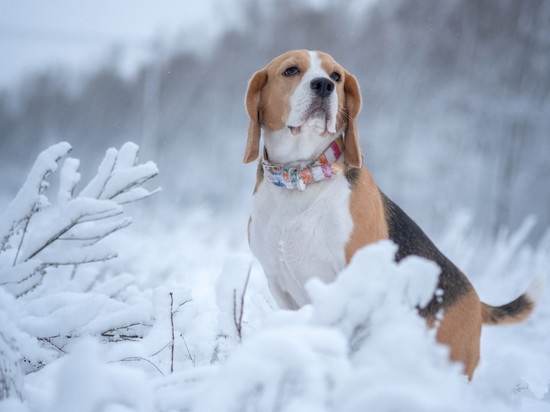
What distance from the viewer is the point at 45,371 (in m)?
1.03

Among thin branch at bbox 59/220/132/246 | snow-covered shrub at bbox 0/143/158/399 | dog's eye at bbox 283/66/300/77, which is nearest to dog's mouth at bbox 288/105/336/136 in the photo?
dog's eye at bbox 283/66/300/77

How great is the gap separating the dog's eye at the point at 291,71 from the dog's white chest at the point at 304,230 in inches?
19.4

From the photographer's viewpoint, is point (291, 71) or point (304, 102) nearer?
point (304, 102)

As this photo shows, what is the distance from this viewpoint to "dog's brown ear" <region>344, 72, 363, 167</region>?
1892mm

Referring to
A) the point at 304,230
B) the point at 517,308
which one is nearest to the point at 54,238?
the point at 304,230

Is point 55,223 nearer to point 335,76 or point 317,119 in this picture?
point 317,119

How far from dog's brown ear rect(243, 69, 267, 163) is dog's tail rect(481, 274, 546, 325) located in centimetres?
138

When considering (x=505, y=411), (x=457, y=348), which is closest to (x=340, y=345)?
(x=505, y=411)

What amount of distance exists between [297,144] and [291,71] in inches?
12.7

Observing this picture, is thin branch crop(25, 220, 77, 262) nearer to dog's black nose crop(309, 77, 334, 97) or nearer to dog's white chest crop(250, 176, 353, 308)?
dog's white chest crop(250, 176, 353, 308)

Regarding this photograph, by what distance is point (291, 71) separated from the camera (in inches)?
76.1

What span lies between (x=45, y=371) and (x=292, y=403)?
76 cm

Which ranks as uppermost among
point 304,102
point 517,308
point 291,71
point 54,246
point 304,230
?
point 291,71

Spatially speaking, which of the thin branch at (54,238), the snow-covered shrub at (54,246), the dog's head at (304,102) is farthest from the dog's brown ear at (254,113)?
the thin branch at (54,238)
